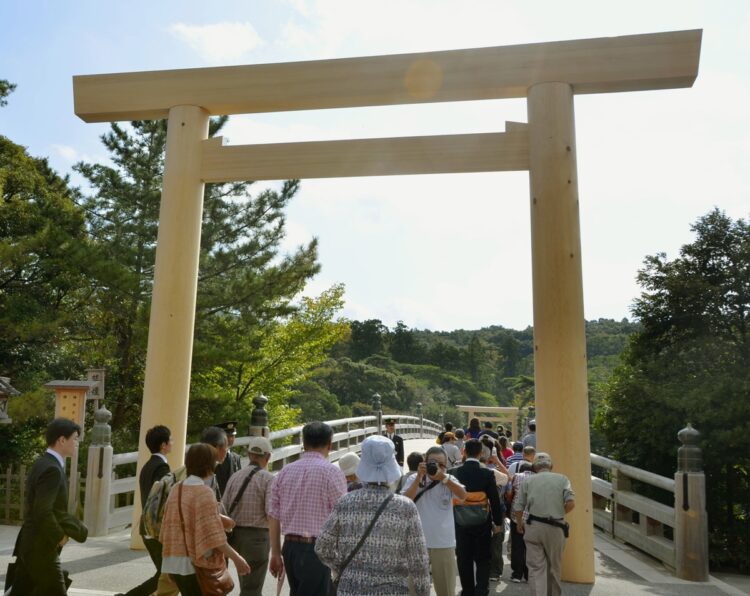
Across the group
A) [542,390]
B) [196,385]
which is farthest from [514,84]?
[196,385]

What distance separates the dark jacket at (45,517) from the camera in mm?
3719

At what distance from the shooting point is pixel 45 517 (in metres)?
3.71

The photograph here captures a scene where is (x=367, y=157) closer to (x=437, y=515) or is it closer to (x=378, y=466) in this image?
(x=437, y=515)

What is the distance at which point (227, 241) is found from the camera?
13.5m

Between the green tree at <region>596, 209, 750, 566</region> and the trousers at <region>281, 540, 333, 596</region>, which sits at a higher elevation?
the green tree at <region>596, 209, 750, 566</region>

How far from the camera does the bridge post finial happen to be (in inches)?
251

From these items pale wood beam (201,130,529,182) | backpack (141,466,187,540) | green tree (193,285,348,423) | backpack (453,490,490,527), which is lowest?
backpack (453,490,490,527)

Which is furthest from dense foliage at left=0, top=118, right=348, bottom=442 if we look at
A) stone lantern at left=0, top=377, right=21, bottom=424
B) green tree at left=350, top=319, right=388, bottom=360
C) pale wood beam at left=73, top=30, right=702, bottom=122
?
green tree at left=350, top=319, right=388, bottom=360

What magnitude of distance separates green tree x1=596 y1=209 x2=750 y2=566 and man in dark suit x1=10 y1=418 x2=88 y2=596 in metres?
7.08

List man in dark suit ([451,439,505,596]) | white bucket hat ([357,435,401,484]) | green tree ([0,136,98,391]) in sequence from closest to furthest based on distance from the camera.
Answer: white bucket hat ([357,435,401,484]) < man in dark suit ([451,439,505,596]) < green tree ([0,136,98,391])

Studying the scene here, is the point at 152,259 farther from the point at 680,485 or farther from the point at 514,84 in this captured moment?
the point at 680,485

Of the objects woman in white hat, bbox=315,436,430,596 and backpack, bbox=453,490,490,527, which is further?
backpack, bbox=453,490,490,527

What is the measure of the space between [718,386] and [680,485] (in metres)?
1.84

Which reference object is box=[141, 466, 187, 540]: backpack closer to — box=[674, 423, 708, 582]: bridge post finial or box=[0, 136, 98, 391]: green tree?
box=[674, 423, 708, 582]: bridge post finial
